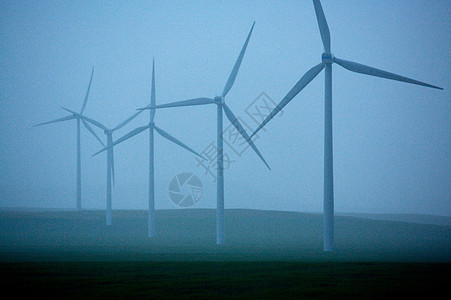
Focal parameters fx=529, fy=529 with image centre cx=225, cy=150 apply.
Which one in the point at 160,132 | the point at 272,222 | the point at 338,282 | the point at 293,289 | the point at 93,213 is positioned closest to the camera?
the point at 293,289

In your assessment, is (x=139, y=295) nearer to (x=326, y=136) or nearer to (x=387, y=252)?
(x=326, y=136)

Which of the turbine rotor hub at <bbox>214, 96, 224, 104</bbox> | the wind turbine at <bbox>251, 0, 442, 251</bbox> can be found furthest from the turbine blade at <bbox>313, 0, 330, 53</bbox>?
the turbine rotor hub at <bbox>214, 96, 224, 104</bbox>

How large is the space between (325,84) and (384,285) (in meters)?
16.9

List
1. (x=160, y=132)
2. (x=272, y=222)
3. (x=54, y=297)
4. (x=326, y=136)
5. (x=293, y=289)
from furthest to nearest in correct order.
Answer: (x=272, y=222) → (x=160, y=132) → (x=326, y=136) → (x=293, y=289) → (x=54, y=297)

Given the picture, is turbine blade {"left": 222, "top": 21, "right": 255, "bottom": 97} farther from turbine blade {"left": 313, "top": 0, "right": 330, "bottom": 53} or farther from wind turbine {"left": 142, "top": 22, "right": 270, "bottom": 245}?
turbine blade {"left": 313, "top": 0, "right": 330, "bottom": 53}

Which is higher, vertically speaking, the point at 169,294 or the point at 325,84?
the point at 325,84

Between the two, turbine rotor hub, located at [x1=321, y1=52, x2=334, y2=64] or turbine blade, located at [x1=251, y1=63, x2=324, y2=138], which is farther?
turbine rotor hub, located at [x1=321, y1=52, x2=334, y2=64]

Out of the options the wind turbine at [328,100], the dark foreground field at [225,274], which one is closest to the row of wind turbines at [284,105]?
the wind turbine at [328,100]

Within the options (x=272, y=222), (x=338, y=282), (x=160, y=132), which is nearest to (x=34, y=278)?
(x=338, y=282)

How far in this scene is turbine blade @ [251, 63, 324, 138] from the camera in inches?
1253

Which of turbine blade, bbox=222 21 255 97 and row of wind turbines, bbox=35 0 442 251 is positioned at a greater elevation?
turbine blade, bbox=222 21 255 97

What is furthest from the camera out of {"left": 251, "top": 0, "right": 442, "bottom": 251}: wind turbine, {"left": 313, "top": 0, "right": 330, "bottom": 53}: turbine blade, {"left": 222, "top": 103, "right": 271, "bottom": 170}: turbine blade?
{"left": 222, "top": 103, "right": 271, "bottom": 170}: turbine blade

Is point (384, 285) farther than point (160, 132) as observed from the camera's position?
No

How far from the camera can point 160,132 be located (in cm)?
5291
